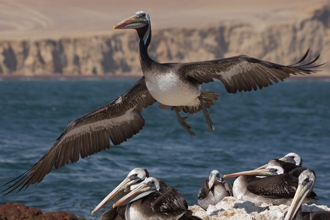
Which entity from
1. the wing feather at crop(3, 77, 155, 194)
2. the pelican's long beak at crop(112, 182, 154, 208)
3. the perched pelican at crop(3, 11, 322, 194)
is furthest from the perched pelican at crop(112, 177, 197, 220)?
the wing feather at crop(3, 77, 155, 194)

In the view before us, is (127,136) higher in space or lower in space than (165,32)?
Result: higher

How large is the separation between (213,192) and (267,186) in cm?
86

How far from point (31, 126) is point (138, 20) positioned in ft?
56.5

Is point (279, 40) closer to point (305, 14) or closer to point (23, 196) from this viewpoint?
point (305, 14)

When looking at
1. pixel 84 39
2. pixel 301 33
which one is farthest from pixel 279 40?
pixel 84 39

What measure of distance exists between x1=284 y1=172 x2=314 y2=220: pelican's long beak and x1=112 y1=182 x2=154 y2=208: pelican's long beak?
1.69 meters

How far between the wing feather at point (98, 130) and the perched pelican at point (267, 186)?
5.18 feet

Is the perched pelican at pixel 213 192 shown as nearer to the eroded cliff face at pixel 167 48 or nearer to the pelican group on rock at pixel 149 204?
the pelican group on rock at pixel 149 204

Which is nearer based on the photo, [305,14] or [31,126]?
[31,126]

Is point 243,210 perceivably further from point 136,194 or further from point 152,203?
point 136,194

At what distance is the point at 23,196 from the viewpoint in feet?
37.7

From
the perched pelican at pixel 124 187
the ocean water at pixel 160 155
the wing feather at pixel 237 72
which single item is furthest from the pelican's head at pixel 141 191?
the ocean water at pixel 160 155

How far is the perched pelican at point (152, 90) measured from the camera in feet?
22.7

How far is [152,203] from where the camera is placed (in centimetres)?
697
